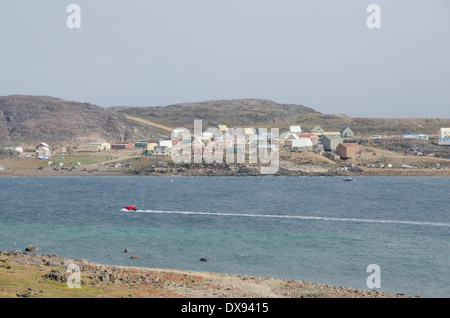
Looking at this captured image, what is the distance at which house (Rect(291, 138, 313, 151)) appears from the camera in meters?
145

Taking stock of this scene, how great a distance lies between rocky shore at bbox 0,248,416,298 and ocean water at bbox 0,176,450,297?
3.23 meters

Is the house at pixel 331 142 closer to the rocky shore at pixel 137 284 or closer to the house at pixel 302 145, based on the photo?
the house at pixel 302 145

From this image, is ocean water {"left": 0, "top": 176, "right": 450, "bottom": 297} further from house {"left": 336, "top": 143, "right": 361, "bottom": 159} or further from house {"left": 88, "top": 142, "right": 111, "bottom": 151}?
house {"left": 88, "top": 142, "right": 111, "bottom": 151}

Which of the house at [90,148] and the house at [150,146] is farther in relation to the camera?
the house at [90,148]

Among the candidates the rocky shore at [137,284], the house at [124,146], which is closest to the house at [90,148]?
the house at [124,146]

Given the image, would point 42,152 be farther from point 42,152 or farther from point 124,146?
point 124,146

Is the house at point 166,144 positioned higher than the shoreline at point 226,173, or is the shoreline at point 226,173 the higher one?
the house at point 166,144

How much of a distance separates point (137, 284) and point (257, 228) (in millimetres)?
28810

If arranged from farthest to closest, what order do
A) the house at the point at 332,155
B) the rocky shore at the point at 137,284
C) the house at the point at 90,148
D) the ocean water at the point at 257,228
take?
the house at the point at 90,148 → the house at the point at 332,155 → the ocean water at the point at 257,228 → the rocky shore at the point at 137,284

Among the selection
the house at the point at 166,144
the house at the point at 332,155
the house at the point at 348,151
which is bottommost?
the house at the point at 332,155

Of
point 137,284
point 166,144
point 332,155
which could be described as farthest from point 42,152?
point 137,284

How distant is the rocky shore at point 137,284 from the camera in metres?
→ 29.5

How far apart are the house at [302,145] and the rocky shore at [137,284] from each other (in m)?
Answer: 110

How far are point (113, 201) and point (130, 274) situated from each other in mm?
51728
